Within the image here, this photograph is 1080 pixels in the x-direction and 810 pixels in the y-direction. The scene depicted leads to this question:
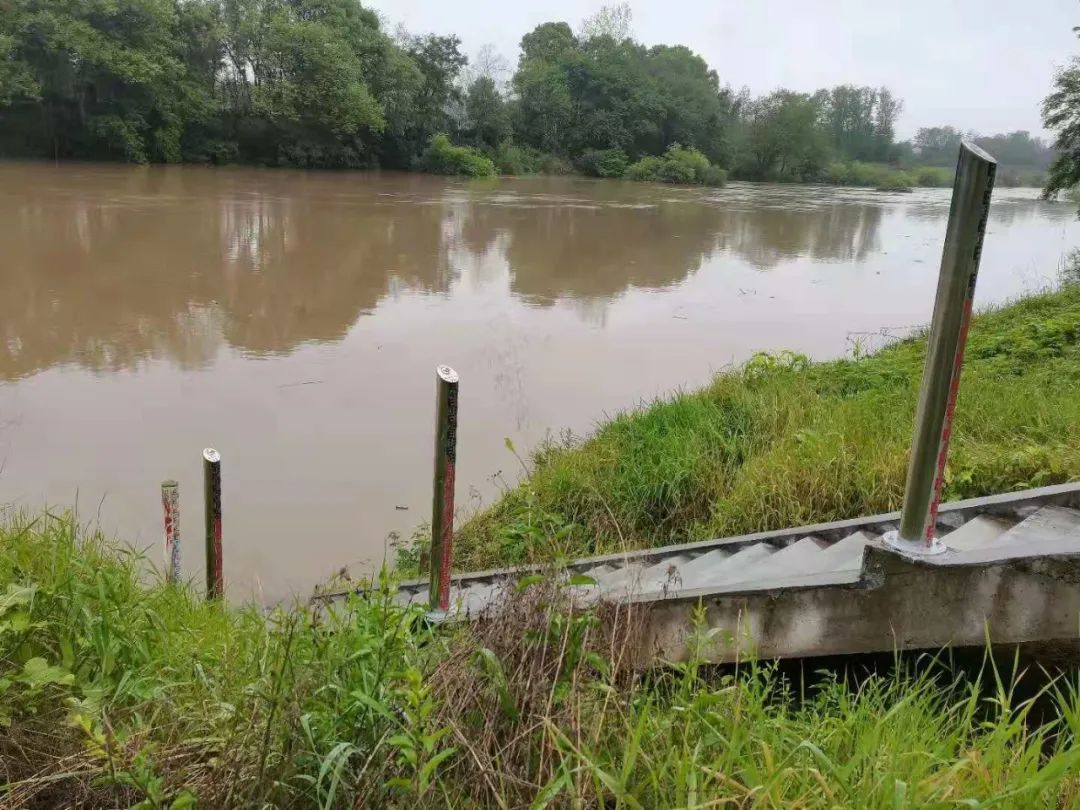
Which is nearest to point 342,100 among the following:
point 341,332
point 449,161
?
point 449,161

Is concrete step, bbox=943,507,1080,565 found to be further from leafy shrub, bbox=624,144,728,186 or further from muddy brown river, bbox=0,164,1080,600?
leafy shrub, bbox=624,144,728,186

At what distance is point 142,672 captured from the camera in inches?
77.5

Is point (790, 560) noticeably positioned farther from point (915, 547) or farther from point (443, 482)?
point (443, 482)

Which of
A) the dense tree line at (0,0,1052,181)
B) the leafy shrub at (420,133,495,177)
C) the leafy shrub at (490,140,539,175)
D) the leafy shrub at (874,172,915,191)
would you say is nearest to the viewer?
the dense tree line at (0,0,1052,181)

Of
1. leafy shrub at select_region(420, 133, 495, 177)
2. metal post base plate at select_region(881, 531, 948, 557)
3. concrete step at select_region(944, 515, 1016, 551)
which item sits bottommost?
concrete step at select_region(944, 515, 1016, 551)

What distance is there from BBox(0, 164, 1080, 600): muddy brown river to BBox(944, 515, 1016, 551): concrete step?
2.39 m

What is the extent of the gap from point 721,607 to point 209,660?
1.37 meters

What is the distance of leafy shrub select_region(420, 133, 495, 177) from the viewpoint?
3353 cm

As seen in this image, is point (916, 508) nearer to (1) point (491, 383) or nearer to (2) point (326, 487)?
(2) point (326, 487)

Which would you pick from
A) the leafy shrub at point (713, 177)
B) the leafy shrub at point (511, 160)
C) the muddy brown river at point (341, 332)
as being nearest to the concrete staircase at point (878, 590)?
the muddy brown river at point (341, 332)

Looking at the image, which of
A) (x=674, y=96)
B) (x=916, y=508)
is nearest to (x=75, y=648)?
(x=916, y=508)

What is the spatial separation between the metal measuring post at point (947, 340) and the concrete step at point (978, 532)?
1.62 feet

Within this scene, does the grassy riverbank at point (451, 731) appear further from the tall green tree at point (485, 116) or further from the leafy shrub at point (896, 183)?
the leafy shrub at point (896, 183)

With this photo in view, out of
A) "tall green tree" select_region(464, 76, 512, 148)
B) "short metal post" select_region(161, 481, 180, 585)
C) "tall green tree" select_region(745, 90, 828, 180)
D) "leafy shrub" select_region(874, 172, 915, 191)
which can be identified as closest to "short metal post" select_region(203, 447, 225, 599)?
"short metal post" select_region(161, 481, 180, 585)
